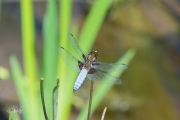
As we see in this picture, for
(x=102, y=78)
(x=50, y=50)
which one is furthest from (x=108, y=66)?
(x=50, y=50)

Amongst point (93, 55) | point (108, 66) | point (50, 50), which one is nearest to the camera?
point (93, 55)

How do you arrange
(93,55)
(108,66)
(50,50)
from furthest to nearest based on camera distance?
(50,50) → (108,66) → (93,55)

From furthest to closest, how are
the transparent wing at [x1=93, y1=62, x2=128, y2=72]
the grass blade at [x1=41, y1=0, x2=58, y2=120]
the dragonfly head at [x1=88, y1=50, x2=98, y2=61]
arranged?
the grass blade at [x1=41, y1=0, x2=58, y2=120]
the transparent wing at [x1=93, y1=62, x2=128, y2=72]
the dragonfly head at [x1=88, y1=50, x2=98, y2=61]

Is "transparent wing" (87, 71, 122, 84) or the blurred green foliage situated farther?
the blurred green foliage

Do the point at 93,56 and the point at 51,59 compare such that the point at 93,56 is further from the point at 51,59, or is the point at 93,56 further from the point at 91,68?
the point at 51,59

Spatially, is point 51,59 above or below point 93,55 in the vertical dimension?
above

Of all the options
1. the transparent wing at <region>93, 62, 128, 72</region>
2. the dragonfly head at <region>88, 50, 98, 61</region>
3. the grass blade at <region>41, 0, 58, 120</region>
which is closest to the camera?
the dragonfly head at <region>88, 50, 98, 61</region>

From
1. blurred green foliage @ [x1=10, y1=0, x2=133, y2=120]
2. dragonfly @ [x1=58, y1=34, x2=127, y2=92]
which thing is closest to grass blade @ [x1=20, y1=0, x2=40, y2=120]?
blurred green foliage @ [x1=10, y1=0, x2=133, y2=120]

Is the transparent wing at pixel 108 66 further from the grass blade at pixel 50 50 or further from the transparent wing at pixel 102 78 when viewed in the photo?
the grass blade at pixel 50 50

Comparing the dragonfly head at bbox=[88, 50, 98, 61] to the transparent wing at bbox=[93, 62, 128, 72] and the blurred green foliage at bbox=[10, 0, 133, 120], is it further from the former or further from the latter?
the blurred green foliage at bbox=[10, 0, 133, 120]

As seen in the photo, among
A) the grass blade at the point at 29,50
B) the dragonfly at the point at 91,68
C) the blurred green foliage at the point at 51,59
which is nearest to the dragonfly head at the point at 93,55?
the dragonfly at the point at 91,68

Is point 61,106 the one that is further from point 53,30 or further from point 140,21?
point 140,21

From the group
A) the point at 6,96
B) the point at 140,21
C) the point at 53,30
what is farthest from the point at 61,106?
the point at 140,21
